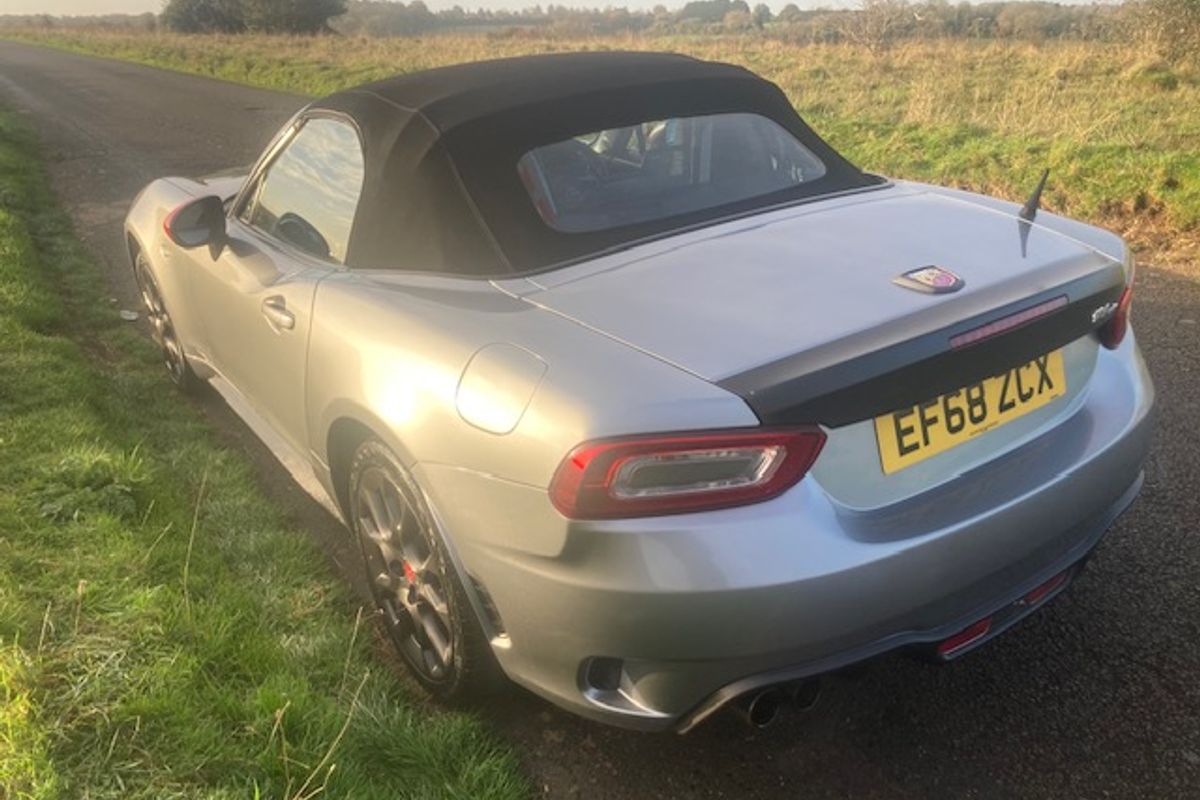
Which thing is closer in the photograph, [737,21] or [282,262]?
[282,262]

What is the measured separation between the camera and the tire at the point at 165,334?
15.7 ft

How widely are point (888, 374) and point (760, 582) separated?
1.63 ft

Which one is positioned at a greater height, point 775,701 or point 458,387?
point 458,387

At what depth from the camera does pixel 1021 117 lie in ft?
31.8

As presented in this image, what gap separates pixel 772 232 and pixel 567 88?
899mm

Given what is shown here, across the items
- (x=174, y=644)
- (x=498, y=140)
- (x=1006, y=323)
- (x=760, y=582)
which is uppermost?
(x=498, y=140)

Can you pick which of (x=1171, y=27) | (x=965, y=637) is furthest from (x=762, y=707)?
(x=1171, y=27)

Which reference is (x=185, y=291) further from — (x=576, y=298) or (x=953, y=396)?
(x=953, y=396)

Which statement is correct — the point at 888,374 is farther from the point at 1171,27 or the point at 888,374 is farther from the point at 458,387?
the point at 1171,27

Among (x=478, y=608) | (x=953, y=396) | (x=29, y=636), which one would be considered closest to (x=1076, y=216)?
(x=953, y=396)

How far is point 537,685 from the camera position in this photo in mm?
2254

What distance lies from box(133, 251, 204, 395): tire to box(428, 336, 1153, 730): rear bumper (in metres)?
3.00

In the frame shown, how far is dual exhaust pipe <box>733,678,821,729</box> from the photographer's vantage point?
2098 mm

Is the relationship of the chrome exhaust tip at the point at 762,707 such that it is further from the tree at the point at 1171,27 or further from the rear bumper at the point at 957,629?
the tree at the point at 1171,27
